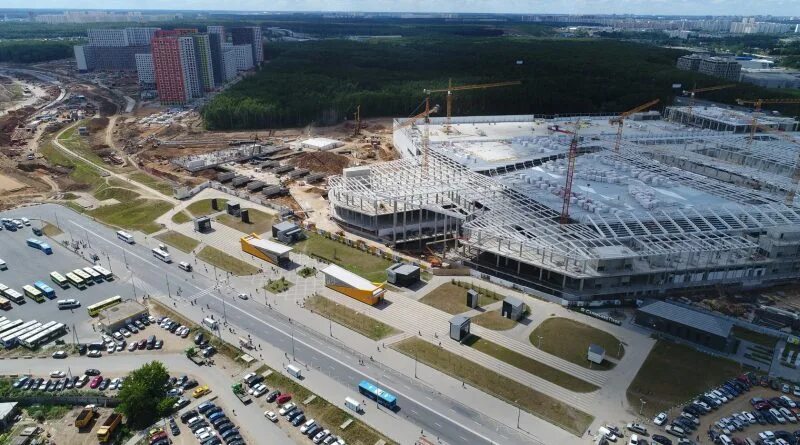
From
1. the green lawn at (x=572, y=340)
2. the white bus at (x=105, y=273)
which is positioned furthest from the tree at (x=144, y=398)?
the green lawn at (x=572, y=340)

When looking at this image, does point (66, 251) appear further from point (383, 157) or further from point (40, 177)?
point (383, 157)

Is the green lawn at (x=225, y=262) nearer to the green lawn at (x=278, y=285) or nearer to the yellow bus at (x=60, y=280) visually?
the green lawn at (x=278, y=285)

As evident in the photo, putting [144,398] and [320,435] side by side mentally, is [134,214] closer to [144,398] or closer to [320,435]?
[144,398]

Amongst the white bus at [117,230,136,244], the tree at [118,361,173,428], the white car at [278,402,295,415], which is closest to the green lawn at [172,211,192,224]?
the white bus at [117,230,136,244]

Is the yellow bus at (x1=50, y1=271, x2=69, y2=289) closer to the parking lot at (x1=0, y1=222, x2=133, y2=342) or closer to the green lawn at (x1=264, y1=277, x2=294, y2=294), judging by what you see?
the parking lot at (x1=0, y1=222, x2=133, y2=342)

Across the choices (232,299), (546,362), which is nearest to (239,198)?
(232,299)

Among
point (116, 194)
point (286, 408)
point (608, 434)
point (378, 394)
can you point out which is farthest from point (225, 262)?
point (608, 434)
